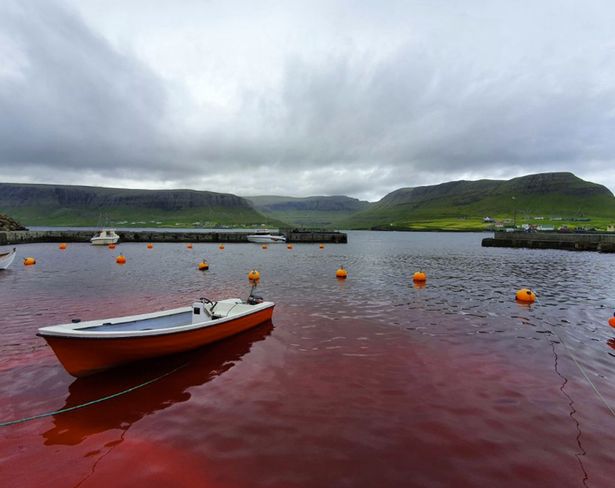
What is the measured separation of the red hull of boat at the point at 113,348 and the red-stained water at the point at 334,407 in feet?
1.83

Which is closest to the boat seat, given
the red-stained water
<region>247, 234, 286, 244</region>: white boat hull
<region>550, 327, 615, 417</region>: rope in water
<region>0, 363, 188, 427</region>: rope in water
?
the red-stained water

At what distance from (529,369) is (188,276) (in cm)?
3112

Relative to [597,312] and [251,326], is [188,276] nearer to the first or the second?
[251,326]

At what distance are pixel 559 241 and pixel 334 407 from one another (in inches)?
3658

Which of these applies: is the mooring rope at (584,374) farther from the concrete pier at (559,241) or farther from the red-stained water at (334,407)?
the concrete pier at (559,241)

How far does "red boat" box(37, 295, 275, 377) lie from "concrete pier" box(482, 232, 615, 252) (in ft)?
283

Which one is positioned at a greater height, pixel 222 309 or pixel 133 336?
pixel 133 336

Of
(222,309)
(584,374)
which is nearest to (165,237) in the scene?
(222,309)

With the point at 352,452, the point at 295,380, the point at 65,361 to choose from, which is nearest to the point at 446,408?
the point at 352,452

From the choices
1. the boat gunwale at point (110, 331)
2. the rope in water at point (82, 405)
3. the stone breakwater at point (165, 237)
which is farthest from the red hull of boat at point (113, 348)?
the stone breakwater at point (165, 237)

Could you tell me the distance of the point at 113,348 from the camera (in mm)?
10648

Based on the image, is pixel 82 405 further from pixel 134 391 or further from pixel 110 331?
pixel 110 331

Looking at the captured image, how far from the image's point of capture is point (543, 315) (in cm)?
2050

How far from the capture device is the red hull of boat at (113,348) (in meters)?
10.1
